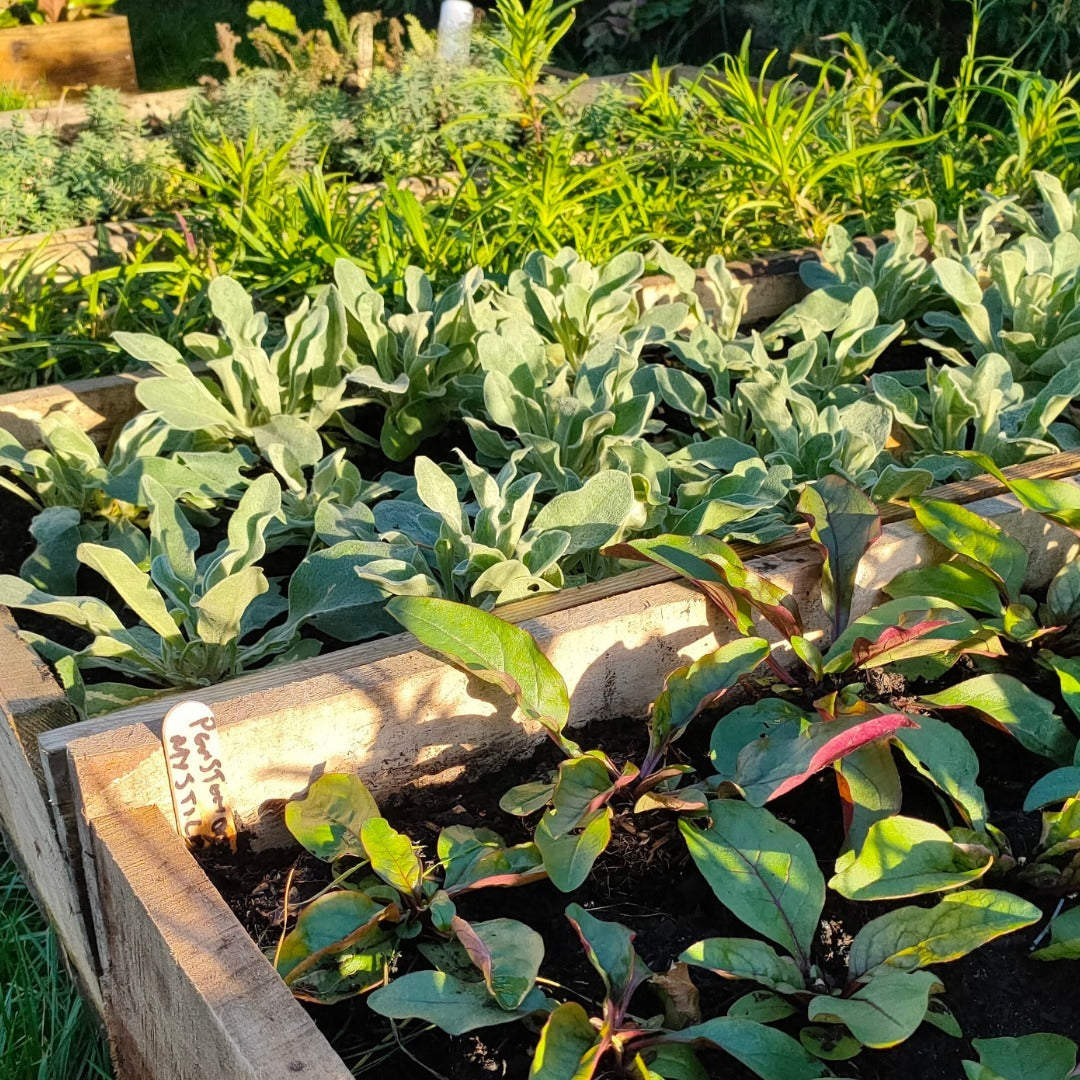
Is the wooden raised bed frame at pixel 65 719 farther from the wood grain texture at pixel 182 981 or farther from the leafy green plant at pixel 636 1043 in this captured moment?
the leafy green plant at pixel 636 1043

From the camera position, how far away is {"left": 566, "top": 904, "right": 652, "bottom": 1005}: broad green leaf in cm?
102

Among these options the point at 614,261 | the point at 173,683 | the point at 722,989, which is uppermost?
the point at 614,261

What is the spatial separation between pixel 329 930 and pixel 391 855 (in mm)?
86

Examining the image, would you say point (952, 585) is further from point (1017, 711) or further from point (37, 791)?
point (37, 791)

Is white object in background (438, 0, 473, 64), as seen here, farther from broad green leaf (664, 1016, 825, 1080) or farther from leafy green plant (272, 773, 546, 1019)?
broad green leaf (664, 1016, 825, 1080)

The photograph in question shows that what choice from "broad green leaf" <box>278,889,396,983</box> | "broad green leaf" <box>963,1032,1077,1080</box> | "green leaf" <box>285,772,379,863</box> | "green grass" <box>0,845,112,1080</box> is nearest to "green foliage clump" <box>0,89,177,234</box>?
"green grass" <box>0,845,112,1080</box>

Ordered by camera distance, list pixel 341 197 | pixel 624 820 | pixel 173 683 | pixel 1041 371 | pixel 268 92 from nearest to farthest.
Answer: pixel 624 820 → pixel 173 683 → pixel 1041 371 → pixel 341 197 → pixel 268 92

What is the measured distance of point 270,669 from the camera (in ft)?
4.38

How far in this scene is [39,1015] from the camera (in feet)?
4.71

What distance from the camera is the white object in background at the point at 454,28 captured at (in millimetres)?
4355

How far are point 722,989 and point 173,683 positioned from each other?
0.75 meters

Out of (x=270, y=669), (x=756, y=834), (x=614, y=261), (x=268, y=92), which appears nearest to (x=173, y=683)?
(x=270, y=669)

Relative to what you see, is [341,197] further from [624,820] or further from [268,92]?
[624,820]

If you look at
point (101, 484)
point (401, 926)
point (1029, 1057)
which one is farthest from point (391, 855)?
point (101, 484)
